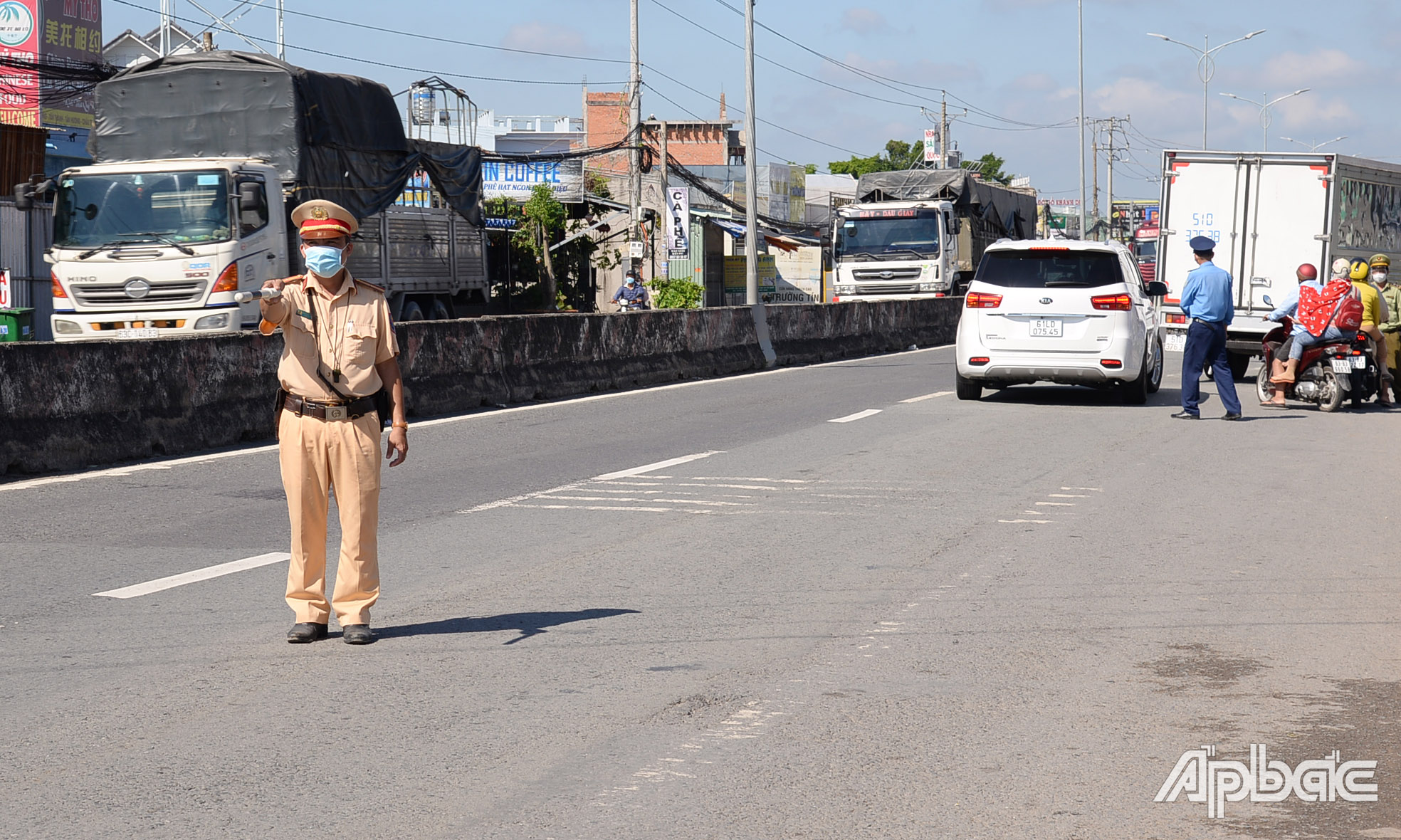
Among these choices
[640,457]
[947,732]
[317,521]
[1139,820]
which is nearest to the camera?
[1139,820]

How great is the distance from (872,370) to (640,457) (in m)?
11.4

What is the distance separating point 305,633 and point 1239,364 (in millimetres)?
19339

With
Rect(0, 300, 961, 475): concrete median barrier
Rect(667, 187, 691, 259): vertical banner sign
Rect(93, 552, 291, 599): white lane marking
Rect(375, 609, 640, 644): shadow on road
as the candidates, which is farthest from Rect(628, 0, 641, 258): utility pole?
Rect(375, 609, 640, 644): shadow on road

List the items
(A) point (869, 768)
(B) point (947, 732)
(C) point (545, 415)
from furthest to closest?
(C) point (545, 415) < (B) point (947, 732) < (A) point (869, 768)

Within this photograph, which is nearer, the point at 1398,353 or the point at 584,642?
the point at 584,642

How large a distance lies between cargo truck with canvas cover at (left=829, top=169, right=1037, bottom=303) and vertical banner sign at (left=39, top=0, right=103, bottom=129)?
22661 mm

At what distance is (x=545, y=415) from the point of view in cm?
1585

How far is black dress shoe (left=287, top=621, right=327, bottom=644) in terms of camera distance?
20.1 ft

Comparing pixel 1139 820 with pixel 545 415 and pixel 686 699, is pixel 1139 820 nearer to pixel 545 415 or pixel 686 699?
pixel 686 699

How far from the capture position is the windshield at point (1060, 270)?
16.6m

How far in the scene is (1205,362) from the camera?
15633 millimetres

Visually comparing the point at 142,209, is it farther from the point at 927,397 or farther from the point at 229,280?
the point at 927,397

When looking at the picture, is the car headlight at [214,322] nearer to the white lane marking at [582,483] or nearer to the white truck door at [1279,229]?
the white lane marking at [582,483]

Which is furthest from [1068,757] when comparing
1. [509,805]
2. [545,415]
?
[545,415]
